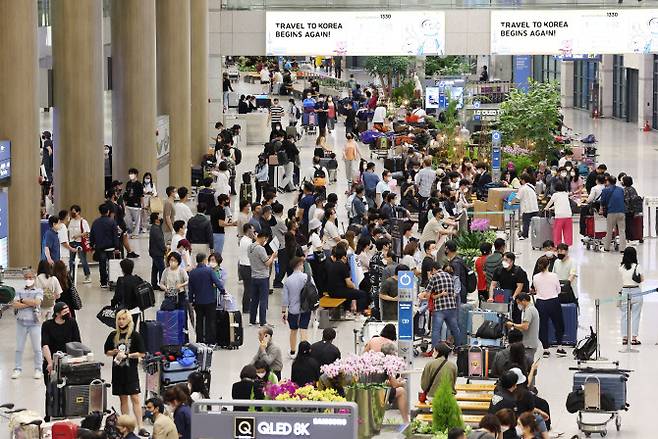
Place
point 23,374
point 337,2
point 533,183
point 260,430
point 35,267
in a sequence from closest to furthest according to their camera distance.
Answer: point 260,430 < point 23,374 < point 35,267 < point 533,183 < point 337,2

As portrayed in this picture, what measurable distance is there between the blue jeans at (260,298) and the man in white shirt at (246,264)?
535 mm

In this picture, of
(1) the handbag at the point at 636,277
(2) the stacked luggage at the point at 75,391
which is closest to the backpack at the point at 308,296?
(2) the stacked luggage at the point at 75,391

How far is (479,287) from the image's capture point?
22406mm

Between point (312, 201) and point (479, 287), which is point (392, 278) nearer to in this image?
point (479, 287)

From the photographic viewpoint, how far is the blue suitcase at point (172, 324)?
19547 mm

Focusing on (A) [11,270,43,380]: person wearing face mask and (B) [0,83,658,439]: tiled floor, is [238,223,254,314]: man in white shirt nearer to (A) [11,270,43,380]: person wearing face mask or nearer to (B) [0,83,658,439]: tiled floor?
(B) [0,83,658,439]: tiled floor

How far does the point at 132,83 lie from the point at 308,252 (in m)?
9.80

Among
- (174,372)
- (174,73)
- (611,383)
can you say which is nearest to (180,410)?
(174,372)

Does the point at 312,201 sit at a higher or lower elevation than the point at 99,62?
lower

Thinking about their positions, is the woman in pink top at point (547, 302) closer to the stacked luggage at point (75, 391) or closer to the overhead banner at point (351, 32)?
the stacked luggage at point (75, 391)

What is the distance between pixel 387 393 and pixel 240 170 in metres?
26.1

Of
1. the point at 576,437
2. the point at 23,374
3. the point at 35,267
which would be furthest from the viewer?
the point at 35,267

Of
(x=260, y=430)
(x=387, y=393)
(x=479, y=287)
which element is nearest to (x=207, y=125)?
(x=479, y=287)

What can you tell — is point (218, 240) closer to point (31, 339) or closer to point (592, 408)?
point (31, 339)
